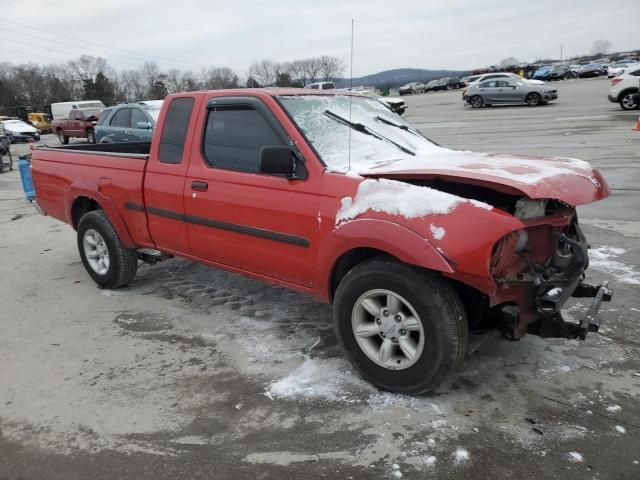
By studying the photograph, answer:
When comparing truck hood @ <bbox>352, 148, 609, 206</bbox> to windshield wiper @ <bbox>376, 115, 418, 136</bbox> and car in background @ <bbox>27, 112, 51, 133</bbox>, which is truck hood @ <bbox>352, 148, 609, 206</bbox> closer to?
windshield wiper @ <bbox>376, 115, 418, 136</bbox>

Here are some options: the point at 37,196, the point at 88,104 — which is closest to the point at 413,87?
the point at 88,104

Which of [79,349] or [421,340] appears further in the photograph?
[79,349]

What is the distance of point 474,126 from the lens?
20328 millimetres

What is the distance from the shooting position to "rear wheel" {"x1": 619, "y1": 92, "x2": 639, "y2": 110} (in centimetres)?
2050

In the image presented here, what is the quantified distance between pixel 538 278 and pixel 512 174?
61 centimetres

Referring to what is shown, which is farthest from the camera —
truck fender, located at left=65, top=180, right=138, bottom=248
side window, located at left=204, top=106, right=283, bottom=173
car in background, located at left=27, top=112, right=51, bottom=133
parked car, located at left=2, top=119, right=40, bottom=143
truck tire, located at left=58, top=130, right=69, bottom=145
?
car in background, located at left=27, top=112, right=51, bottom=133

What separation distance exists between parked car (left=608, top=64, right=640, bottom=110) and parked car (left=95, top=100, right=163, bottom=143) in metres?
17.5

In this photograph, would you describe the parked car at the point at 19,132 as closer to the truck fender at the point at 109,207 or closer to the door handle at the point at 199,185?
the truck fender at the point at 109,207

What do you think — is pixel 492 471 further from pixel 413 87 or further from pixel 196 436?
pixel 413 87

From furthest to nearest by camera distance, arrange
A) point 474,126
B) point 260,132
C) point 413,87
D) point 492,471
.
A: 1. point 413,87
2. point 474,126
3. point 260,132
4. point 492,471

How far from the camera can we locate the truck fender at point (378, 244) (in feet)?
9.21

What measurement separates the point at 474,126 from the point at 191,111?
58.1ft

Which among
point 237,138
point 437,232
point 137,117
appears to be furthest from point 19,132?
point 437,232

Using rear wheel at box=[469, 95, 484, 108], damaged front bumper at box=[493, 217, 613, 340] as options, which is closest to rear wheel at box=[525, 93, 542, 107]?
rear wheel at box=[469, 95, 484, 108]
